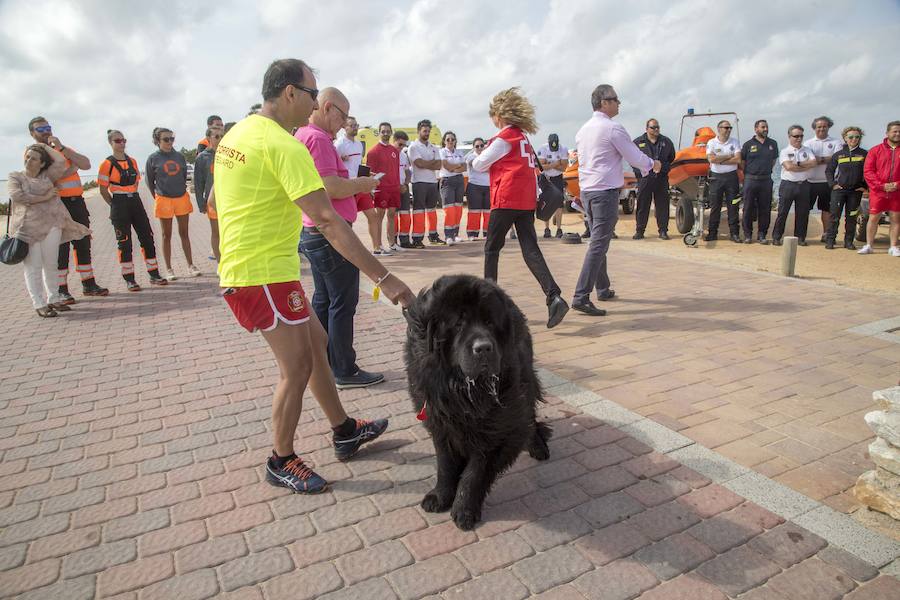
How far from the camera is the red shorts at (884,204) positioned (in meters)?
9.55

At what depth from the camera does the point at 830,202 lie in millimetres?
11031

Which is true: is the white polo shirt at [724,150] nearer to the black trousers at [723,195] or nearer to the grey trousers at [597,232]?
the black trousers at [723,195]

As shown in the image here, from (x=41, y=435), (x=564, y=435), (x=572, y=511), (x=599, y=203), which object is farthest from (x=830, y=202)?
(x=41, y=435)

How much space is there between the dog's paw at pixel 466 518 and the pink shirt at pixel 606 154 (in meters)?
4.57

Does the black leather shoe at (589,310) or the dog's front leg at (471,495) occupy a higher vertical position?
the black leather shoe at (589,310)

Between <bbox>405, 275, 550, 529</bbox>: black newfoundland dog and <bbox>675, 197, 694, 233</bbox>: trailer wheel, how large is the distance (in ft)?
34.0

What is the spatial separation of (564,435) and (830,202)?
10.3 metres

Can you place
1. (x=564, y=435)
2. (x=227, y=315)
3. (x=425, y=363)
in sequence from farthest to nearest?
(x=227, y=315) → (x=564, y=435) → (x=425, y=363)

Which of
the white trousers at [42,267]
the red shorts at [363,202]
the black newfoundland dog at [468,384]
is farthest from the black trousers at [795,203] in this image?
the white trousers at [42,267]

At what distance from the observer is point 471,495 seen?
2848 millimetres

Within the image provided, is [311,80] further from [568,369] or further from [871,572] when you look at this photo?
[871,572]

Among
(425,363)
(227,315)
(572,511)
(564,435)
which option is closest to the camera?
(425,363)

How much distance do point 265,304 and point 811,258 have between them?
401 inches

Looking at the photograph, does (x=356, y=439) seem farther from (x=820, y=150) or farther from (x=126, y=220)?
(x=820, y=150)
